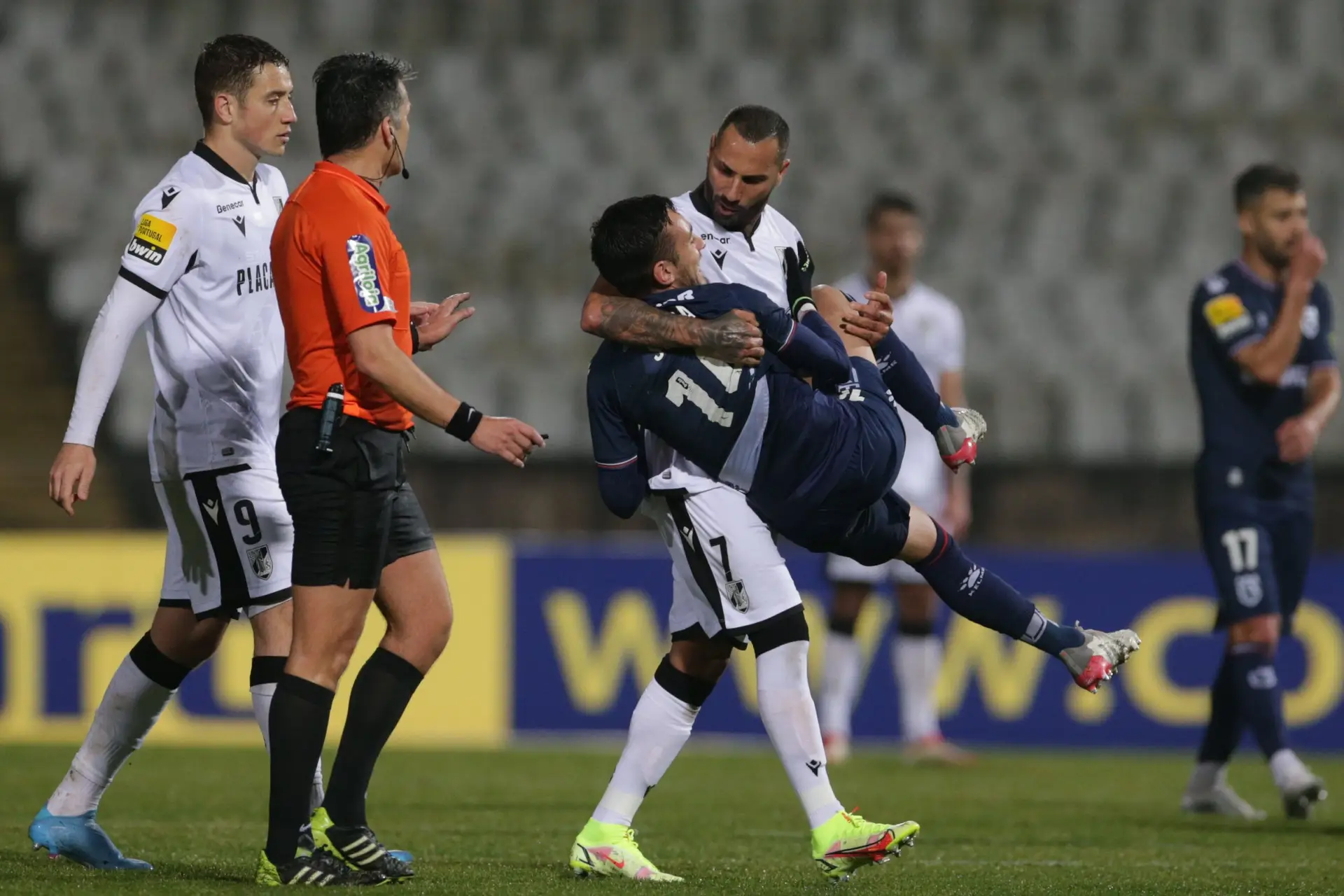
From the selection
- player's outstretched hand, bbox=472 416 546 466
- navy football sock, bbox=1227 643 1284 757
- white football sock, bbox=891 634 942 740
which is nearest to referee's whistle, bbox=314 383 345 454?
player's outstretched hand, bbox=472 416 546 466

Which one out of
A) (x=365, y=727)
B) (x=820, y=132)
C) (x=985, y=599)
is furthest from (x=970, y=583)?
(x=820, y=132)

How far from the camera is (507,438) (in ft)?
14.3

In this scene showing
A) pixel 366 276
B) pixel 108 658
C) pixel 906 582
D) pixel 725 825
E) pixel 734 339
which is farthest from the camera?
pixel 108 658

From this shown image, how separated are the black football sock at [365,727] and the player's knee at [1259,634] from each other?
11.4ft

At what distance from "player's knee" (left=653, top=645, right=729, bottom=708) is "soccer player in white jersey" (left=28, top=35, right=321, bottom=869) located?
1.02m

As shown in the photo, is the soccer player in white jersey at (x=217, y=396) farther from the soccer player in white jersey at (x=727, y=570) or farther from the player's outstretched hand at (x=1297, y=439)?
the player's outstretched hand at (x=1297, y=439)

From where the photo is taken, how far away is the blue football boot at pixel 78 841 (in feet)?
16.9

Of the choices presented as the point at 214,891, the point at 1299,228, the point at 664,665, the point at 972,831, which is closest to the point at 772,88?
the point at 1299,228

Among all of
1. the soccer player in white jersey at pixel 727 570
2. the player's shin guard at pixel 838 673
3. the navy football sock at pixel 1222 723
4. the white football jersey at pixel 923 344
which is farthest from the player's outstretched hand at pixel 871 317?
the player's shin guard at pixel 838 673

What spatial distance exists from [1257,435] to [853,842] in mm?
3177

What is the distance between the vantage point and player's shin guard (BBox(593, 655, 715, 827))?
16.9ft

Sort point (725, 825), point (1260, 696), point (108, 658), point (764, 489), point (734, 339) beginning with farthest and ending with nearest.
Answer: point (108, 658) < point (1260, 696) < point (725, 825) < point (764, 489) < point (734, 339)

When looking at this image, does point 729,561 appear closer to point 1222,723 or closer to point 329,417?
point 329,417

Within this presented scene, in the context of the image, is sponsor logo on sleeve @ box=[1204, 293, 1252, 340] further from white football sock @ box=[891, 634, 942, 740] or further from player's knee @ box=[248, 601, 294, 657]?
player's knee @ box=[248, 601, 294, 657]
